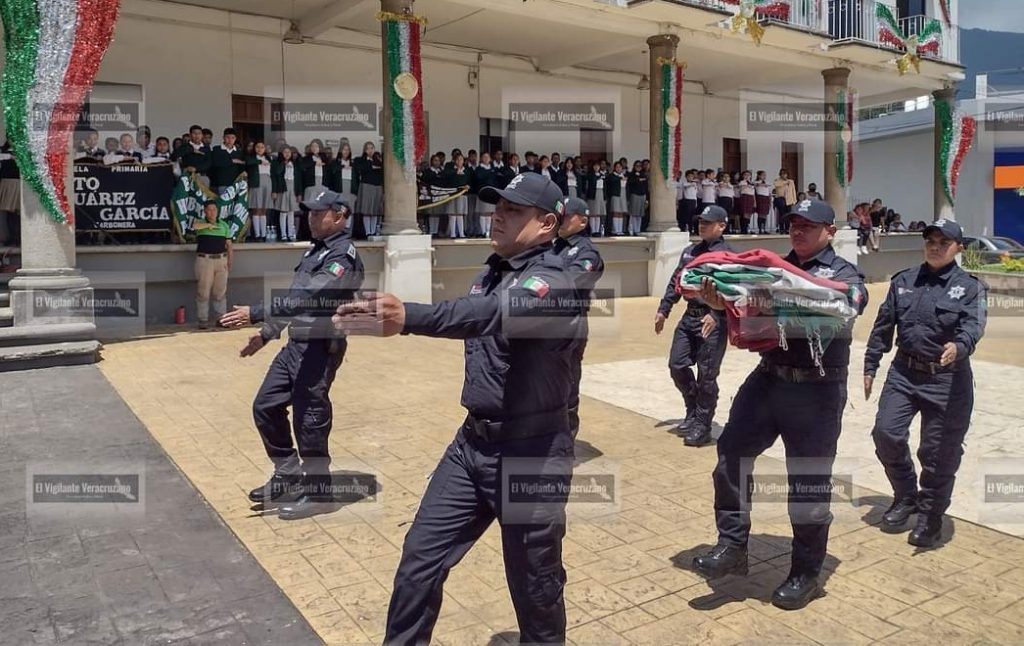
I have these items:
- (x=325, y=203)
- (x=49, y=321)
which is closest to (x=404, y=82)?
(x=49, y=321)

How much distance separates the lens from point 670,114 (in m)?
17.3

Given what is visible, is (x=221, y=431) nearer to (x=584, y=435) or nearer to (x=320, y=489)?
(x=320, y=489)

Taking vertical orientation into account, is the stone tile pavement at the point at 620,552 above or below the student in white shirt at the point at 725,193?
below

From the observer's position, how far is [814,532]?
404 centimetres

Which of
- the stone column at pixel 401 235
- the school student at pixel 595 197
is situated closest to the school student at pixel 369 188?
the stone column at pixel 401 235

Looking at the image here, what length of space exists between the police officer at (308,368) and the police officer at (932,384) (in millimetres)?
3209

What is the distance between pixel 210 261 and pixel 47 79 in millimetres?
3184

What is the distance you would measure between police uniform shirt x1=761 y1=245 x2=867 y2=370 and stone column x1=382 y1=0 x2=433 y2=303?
32.7 feet

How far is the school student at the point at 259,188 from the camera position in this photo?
13414mm

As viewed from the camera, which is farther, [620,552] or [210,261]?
[210,261]

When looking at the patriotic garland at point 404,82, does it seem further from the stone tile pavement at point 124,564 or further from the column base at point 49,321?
the stone tile pavement at point 124,564

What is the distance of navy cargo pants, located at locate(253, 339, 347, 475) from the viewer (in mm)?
5059

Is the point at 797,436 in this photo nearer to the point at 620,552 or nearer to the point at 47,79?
the point at 620,552

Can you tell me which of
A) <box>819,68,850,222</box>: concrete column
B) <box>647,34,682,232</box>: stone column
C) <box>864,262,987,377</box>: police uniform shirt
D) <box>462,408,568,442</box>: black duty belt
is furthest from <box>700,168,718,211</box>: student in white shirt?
<box>462,408,568,442</box>: black duty belt
